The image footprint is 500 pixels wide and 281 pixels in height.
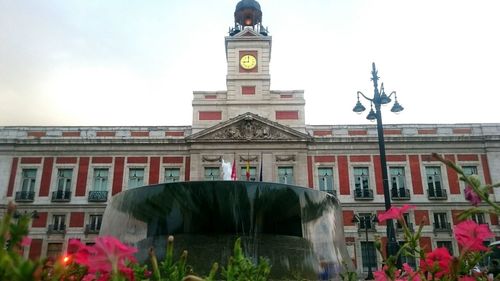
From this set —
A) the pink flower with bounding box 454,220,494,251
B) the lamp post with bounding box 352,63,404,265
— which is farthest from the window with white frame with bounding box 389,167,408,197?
the pink flower with bounding box 454,220,494,251

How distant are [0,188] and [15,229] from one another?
108 feet

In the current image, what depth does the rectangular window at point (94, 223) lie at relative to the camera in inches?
1122

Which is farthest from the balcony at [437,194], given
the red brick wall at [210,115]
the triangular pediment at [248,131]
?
the red brick wall at [210,115]

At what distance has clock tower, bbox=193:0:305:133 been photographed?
31.6 meters

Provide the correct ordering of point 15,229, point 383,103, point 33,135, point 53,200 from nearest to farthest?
1. point 15,229
2. point 383,103
3. point 53,200
4. point 33,135

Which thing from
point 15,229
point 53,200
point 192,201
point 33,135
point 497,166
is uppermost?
point 33,135

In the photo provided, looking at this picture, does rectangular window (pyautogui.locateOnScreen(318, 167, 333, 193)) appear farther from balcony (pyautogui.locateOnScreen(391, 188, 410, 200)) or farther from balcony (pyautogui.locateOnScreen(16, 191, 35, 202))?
balcony (pyautogui.locateOnScreen(16, 191, 35, 202))

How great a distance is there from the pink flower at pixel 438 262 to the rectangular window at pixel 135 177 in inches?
1157

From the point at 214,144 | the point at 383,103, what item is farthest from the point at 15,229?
the point at 214,144

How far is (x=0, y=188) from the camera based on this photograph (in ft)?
96.2

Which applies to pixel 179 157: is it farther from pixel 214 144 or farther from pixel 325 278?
pixel 325 278

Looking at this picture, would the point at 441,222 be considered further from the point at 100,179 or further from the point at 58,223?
the point at 58,223

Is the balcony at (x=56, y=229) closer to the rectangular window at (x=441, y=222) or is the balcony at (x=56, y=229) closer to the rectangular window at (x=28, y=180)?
the rectangular window at (x=28, y=180)

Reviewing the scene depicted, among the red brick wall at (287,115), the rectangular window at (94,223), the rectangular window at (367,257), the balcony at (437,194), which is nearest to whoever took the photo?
the rectangular window at (367,257)
